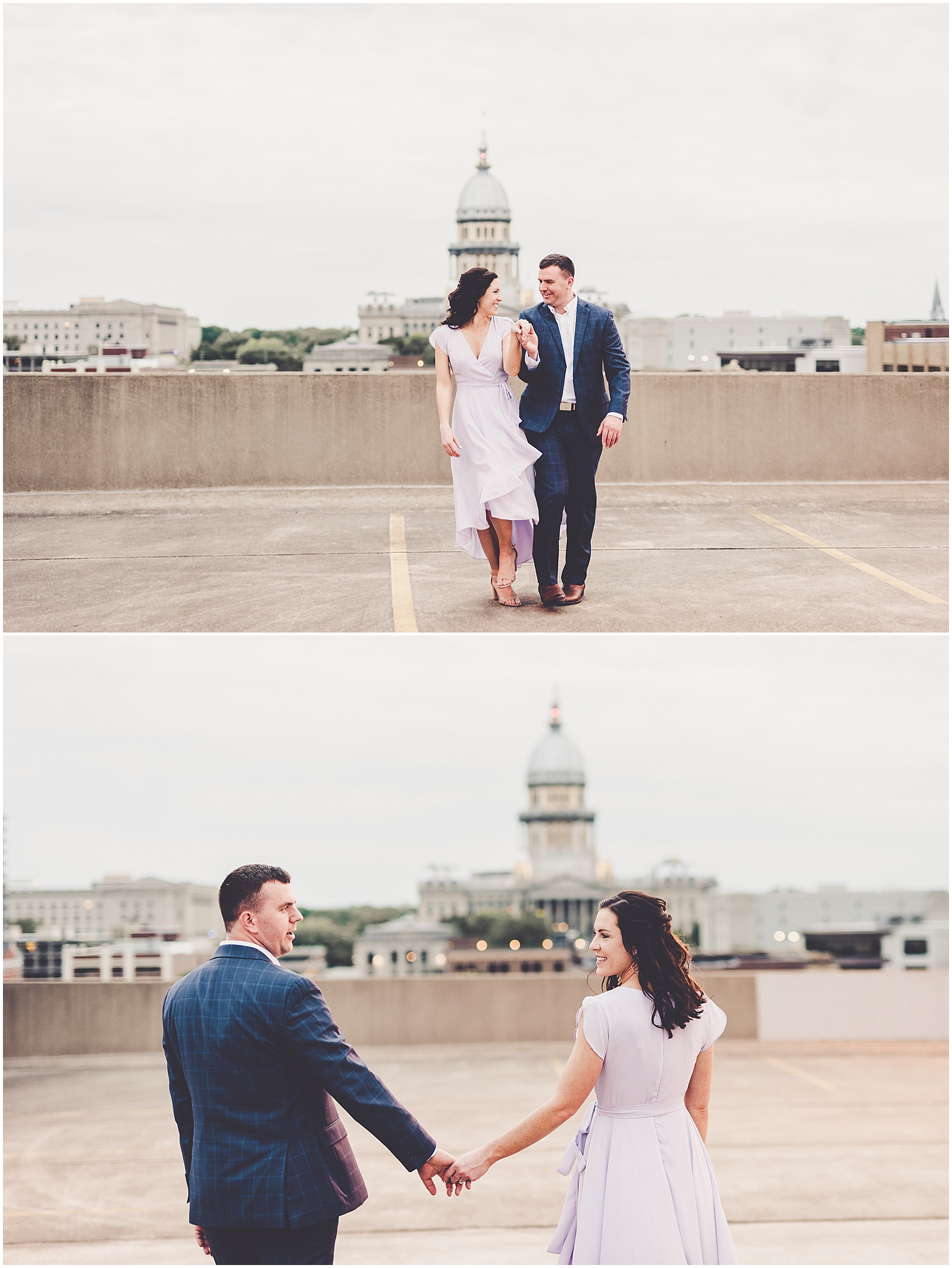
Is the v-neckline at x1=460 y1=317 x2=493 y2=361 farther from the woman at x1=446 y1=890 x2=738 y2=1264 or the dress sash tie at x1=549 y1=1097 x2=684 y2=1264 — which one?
the dress sash tie at x1=549 y1=1097 x2=684 y2=1264

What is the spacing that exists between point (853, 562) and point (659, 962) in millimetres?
6535

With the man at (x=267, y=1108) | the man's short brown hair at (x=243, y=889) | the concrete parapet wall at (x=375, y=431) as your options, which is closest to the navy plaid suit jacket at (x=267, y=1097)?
the man at (x=267, y=1108)

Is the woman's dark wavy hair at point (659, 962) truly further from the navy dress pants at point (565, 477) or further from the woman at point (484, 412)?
the navy dress pants at point (565, 477)

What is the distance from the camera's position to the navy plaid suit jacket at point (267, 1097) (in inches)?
134

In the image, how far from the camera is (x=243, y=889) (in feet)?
11.8

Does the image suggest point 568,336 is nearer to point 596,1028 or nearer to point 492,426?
point 492,426

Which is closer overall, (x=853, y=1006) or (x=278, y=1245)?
(x=278, y=1245)

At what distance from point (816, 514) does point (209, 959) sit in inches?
361

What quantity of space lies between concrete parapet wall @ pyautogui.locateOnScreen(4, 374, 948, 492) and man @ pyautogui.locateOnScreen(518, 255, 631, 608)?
594cm

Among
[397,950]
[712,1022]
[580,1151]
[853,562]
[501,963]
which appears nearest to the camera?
[712,1022]

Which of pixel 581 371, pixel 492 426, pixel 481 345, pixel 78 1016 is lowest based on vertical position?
pixel 78 1016

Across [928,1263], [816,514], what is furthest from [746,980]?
[928,1263]

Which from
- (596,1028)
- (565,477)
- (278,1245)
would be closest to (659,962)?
(596,1028)

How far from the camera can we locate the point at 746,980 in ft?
62.1
